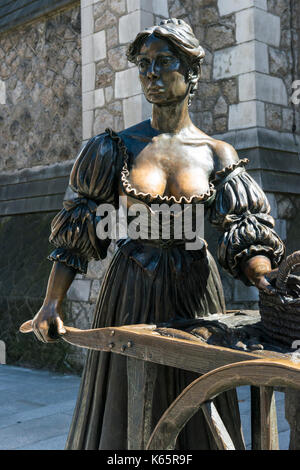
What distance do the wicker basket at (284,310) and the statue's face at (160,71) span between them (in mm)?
760

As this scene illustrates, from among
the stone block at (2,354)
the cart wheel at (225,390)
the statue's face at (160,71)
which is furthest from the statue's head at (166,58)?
the stone block at (2,354)

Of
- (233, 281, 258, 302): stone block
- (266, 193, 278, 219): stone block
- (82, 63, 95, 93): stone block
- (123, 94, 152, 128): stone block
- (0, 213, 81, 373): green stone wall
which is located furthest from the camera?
(0, 213, 81, 373): green stone wall

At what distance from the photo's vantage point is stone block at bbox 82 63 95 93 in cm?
628

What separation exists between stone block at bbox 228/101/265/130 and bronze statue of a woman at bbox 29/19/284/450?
11.5 feet

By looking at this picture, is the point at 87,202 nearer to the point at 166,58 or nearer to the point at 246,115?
the point at 166,58

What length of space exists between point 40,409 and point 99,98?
10.9 ft

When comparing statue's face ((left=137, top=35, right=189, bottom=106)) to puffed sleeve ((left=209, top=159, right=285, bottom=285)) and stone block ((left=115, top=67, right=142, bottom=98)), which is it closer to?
puffed sleeve ((left=209, top=159, right=285, bottom=285))

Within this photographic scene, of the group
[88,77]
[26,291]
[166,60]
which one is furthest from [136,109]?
[166,60]

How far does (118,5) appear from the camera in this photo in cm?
593

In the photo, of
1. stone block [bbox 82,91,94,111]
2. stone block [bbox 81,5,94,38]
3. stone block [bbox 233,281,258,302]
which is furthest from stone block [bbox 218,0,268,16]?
stone block [bbox 233,281,258,302]

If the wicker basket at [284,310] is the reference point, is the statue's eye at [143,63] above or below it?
above

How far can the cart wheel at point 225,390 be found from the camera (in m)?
1.30

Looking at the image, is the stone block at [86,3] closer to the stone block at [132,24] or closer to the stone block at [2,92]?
the stone block at [132,24]
